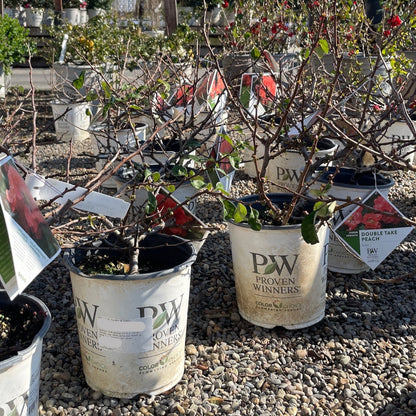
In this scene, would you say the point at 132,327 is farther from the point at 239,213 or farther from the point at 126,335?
the point at 239,213

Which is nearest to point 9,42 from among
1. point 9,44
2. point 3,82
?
point 9,44

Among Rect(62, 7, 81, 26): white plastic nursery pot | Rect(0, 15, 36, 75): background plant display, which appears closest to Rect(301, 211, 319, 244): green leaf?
Rect(0, 15, 36, 75): background plant display

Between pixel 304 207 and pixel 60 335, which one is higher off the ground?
pixel 304 207

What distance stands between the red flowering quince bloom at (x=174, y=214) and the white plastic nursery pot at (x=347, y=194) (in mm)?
824

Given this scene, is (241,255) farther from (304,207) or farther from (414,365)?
(414,365)

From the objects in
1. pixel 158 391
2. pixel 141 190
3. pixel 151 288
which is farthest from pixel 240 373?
pixel 141 190

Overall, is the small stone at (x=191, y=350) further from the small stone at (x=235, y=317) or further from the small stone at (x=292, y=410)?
the small stone at (x=292, y=410)

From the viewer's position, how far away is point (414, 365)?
2230 millimetres

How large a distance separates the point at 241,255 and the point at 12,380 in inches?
42.6

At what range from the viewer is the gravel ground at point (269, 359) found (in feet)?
6.57

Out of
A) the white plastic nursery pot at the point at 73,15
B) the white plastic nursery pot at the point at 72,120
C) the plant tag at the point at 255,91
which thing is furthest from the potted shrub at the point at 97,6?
the plant tag at the point at 255,91

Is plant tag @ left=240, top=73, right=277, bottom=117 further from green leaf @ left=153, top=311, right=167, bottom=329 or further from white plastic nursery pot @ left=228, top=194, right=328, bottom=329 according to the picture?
green leaf @ left=153, top=311, right=167, bottom=329

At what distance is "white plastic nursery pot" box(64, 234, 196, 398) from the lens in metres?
1.86

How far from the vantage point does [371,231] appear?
8.47 ft
